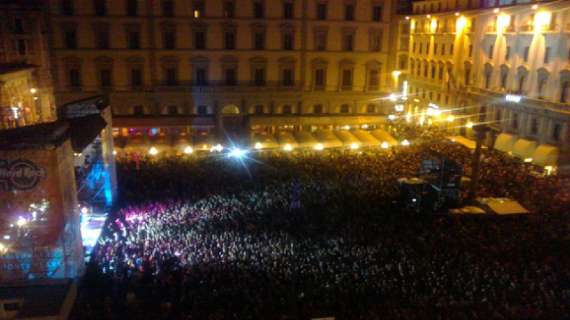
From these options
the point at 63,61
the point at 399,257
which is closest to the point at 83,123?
the point at 399,257

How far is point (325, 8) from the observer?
36812 mm

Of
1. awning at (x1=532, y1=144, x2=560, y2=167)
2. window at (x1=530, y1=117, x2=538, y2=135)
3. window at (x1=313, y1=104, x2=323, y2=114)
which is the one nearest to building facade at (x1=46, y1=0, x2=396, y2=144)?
window at (x1=313, y1=104, x2=323, y2=114)

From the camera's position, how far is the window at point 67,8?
33.9m

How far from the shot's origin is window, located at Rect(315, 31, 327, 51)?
3709 centimetres

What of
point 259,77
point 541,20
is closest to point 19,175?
point 259,77

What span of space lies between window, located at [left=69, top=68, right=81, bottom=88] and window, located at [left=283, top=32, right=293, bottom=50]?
623 inches

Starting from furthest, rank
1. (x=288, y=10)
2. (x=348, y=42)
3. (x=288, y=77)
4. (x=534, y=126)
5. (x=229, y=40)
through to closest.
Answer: (x=348, y=42) → (x=288, y=77) → (x=288, y=10) → (x=229, y=40) → (x=534, y=126)

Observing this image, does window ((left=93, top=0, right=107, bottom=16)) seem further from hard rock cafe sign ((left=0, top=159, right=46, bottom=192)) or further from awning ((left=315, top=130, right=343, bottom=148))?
hard rock cafe sign ((left=0, top=159, right=46, bottom=192))

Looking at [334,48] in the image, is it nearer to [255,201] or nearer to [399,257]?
[255,201]

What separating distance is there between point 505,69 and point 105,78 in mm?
30369

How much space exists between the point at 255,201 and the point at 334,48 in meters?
20.4

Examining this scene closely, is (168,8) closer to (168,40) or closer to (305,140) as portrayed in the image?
(168,40)

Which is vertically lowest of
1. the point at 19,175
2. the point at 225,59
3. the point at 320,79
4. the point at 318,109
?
the point at 318,109

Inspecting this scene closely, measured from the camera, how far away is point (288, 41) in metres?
36.9
